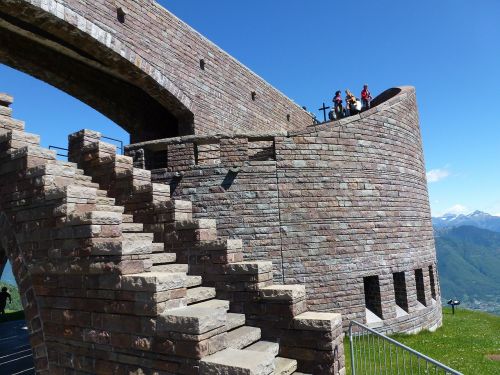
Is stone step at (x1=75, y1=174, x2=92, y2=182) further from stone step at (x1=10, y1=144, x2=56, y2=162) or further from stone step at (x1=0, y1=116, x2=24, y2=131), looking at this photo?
stone step at (x1=0, y1=116, x2=24, y2=131)

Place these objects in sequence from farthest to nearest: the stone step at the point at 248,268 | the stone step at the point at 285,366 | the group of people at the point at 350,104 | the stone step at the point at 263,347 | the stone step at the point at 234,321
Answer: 1. the group of people at the point at 350,104
2. the stone step at the point at 248,268
3. the stone step at the point at 285,366
4. the stone step at the point at 234,321
5. the stone step at the point at 263,347

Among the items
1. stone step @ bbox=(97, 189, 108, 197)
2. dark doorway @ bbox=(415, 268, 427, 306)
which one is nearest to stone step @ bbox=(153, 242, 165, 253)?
stone step @ bbox=(97, 189, 108, 197)

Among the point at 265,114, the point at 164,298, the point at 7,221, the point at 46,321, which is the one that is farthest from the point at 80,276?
the point at 265,114

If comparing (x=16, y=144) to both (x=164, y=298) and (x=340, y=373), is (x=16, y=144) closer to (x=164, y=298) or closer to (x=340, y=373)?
(x=164, y=298)

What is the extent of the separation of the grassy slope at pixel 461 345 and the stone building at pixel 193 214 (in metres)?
0.51

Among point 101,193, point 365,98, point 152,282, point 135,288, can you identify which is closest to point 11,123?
point 101,193

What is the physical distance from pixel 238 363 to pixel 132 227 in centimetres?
292

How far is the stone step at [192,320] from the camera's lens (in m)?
3.50

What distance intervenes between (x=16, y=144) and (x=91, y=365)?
3.08 meters

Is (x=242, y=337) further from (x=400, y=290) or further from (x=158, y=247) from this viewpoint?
(x=400, y=290)

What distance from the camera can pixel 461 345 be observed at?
9914mm

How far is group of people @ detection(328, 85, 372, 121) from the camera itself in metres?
14.1

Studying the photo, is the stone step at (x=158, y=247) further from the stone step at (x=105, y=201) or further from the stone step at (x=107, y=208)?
the stone step at (x=105, y=201)

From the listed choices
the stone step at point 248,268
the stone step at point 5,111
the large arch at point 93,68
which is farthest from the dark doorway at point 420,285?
the stone step at point 5,111
